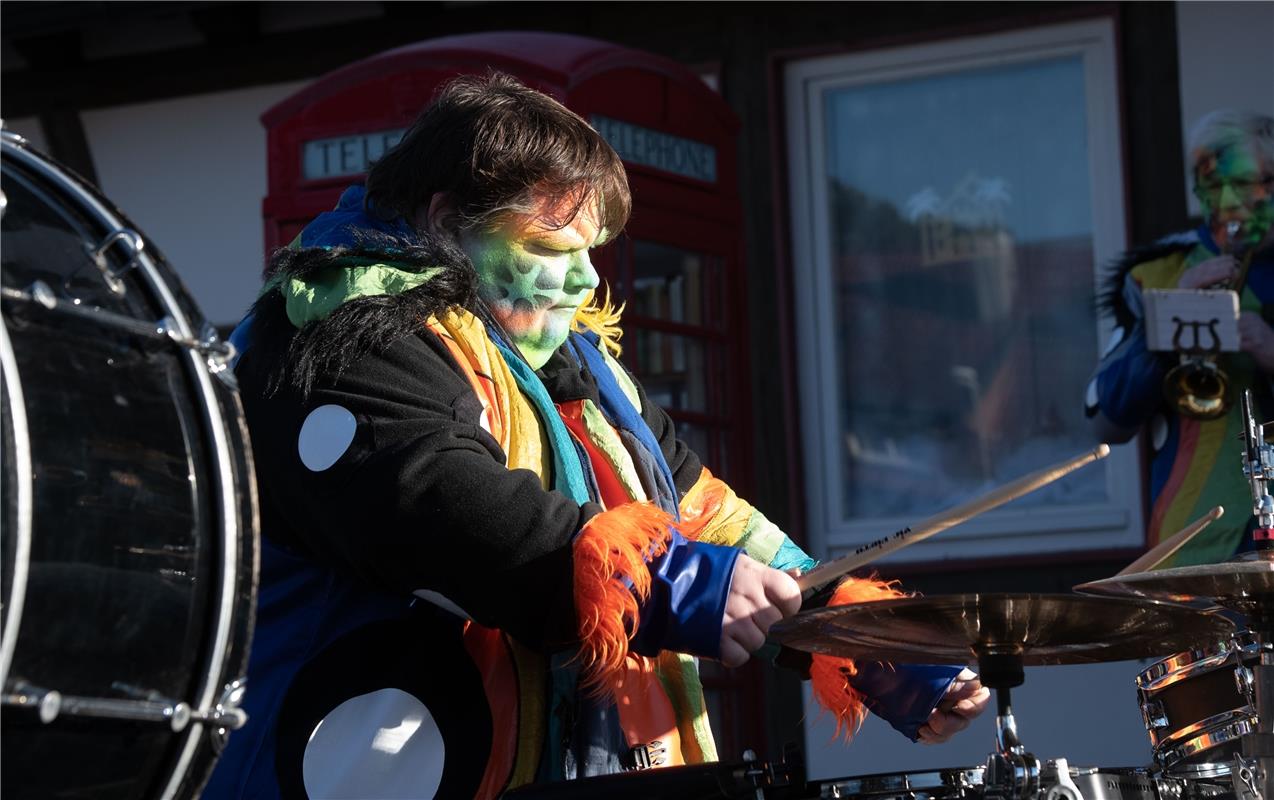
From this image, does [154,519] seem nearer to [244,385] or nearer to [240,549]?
[240,549]

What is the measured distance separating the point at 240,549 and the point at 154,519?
0.11 meters

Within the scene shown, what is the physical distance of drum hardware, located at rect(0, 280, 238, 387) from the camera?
1.82 m

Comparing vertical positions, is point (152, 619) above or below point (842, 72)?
below

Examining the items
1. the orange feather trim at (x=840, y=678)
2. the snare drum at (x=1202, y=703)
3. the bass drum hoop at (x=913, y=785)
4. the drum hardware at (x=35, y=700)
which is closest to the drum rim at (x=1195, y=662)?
the snare drum at (x=1202, y=703)

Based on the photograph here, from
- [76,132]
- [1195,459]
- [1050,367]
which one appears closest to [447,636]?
[1195,459]

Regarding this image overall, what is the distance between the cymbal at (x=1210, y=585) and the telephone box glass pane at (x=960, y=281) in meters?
3.05

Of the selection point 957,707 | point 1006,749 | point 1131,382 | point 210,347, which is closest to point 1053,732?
point 1131,382

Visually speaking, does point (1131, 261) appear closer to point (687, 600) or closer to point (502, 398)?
point (502, 398)

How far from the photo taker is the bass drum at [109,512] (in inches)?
69.2

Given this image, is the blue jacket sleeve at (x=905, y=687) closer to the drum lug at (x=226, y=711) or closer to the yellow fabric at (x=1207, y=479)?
the drum lug at (x=226, y=711)

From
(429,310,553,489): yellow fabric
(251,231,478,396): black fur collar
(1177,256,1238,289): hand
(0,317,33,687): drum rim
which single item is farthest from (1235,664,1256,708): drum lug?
(0,317,33,687): drum rim

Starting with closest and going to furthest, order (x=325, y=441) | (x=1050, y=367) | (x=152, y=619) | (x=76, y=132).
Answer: (x=152, y=619)
(x=325, y=441)
(x=1050, y=367)
(x=76, y=132)

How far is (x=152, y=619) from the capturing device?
1900 millimetres

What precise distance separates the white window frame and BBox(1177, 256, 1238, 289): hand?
118cm
